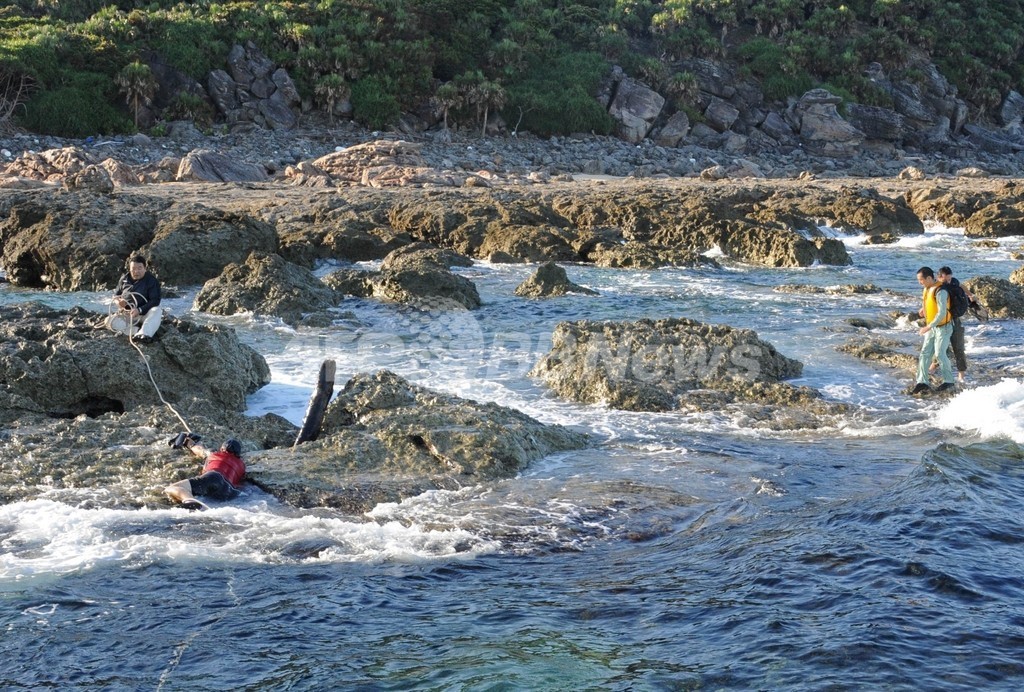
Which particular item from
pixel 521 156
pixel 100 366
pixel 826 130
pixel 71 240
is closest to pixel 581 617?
pixel 100 366

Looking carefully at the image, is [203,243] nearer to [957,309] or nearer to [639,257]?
[639,257]

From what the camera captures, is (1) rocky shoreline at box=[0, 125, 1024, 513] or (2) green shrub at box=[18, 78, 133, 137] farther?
(2) green shrub at box=[18, 78, 133, 137]

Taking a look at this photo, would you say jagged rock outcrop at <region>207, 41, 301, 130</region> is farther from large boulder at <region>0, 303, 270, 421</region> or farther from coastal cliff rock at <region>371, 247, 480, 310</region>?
large boulder at <region>0, 303, 270, 421</region>

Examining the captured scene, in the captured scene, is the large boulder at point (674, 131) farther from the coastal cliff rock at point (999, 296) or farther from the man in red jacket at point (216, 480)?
the man in red jacket at point (216, 480)

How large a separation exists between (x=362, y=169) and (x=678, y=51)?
29222mm

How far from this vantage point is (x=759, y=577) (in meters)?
7.09

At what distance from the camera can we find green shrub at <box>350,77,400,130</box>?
157 feet

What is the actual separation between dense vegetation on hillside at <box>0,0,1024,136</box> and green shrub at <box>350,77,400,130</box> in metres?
0.08

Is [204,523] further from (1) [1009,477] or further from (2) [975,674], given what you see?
(1) [1009,477]

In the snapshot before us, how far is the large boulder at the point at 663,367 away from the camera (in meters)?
11.8

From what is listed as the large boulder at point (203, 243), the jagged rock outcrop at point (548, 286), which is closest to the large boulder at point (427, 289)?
the jagged rock outcrop at point (548, 286)

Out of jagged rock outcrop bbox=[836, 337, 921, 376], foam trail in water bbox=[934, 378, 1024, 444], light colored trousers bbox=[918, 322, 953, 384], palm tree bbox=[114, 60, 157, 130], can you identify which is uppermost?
palm tree bbox=[114, 60, 157, 130]

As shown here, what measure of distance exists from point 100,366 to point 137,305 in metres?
1.01

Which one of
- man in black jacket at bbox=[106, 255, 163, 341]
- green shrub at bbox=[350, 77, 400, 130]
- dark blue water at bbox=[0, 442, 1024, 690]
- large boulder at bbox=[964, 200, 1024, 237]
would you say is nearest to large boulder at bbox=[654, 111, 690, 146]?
green shrub at bbox=[350, 77, 400, 130]
